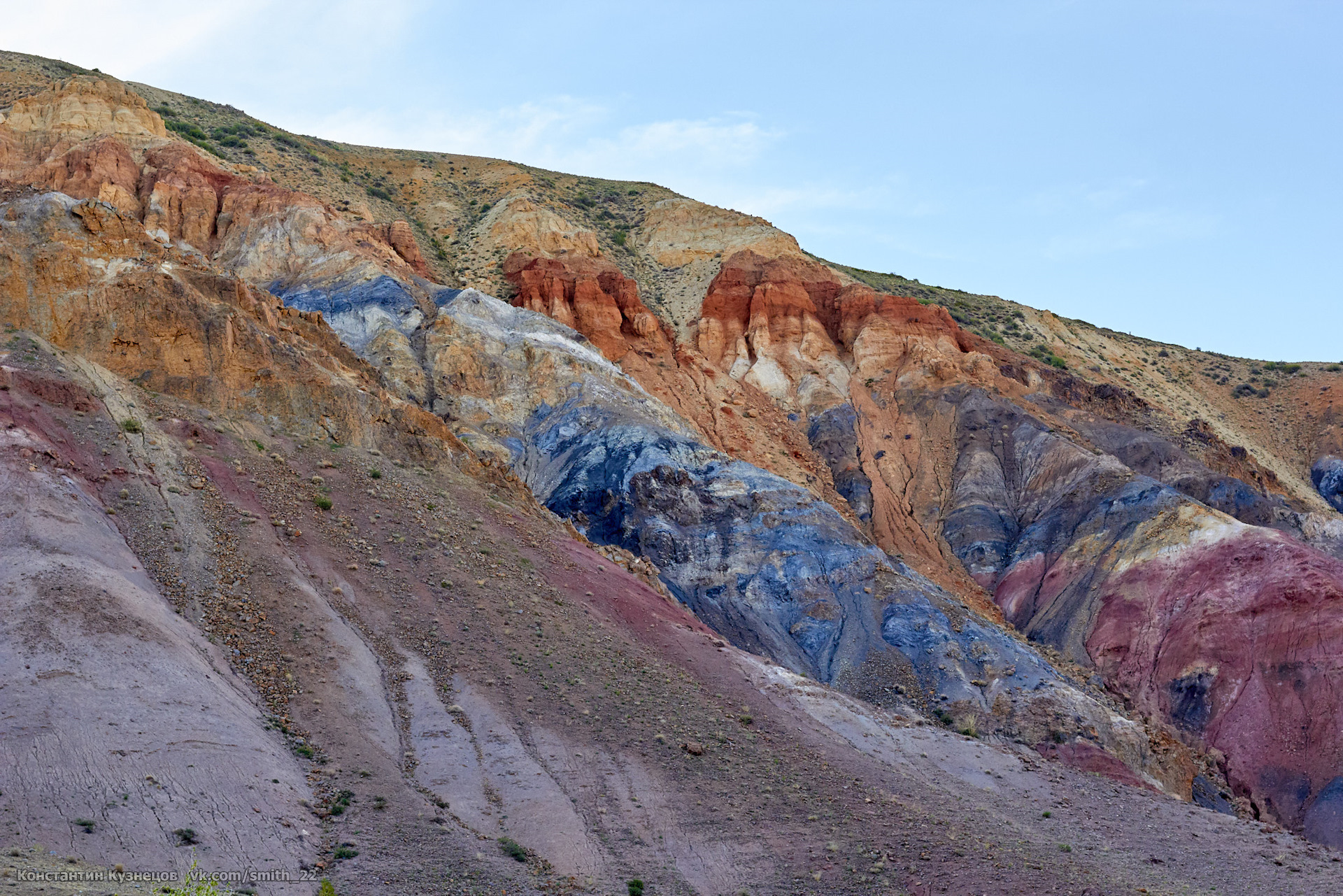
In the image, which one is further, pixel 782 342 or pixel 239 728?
pixel 782 342

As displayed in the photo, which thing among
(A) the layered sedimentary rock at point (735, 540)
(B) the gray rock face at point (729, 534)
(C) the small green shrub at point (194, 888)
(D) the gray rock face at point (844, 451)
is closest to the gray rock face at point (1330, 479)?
(D) the gray rock face at point (844, 451)

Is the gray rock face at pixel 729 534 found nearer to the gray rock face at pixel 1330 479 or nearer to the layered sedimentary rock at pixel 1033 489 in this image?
the layered sedimentary rock at pixel 1033 489

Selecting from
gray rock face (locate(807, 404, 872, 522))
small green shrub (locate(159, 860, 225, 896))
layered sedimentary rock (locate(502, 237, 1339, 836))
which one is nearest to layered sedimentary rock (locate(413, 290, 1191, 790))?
layered sedimentary rock (locate(502, 237, 1339, 836))

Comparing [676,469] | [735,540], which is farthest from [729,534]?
[676,469]

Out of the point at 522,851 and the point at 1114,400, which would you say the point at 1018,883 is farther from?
the point at 1114,400

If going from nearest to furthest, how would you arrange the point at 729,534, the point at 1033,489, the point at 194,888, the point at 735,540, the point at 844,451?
the point at 194,888
the point at 735,540
the point at 729,534
the point at 1033,489
the point at 844,451

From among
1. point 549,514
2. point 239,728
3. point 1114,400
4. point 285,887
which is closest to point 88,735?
point 239,728

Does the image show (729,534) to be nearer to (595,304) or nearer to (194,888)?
(595,304)

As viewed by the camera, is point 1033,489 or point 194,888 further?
point 1033,489

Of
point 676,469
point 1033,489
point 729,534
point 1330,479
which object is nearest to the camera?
point 729,534

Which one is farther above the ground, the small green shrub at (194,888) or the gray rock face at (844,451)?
the gray rock face at (844,451)

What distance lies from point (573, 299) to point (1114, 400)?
26683 mm

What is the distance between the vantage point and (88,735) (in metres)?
15.6

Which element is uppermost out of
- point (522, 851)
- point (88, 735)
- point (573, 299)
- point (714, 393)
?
point (573, 299)
